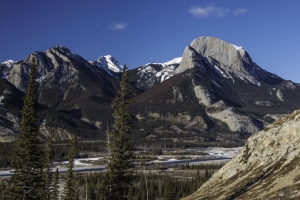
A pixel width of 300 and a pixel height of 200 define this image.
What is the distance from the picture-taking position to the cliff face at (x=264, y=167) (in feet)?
213

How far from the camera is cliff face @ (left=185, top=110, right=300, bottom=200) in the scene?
64.8 meters

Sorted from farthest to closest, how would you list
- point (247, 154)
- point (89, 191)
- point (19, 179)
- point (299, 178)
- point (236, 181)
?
point (89, 191) < point (247, 154) < point (236, 181) < point (299, 178) < point (19, 179)

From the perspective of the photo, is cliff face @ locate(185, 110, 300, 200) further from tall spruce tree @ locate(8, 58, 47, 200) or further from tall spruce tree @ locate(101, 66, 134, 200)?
tall spruce tree @ locate(8, 58, 47, 200)

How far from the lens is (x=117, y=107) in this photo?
40156 millimetres

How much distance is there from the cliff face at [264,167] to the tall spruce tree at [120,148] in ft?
82.9

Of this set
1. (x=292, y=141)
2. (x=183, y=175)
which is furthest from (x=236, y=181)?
(x=183, y=175)

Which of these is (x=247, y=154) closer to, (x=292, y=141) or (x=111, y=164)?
(x=292, y=141)

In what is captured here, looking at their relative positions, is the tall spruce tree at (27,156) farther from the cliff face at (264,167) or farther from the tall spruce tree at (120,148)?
the cliff face at (264,167)

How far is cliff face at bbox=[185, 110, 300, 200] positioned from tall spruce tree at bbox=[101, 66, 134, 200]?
25257mm

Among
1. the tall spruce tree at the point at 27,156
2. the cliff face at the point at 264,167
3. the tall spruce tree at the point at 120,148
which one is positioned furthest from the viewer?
the cliff face at the point at 264,167

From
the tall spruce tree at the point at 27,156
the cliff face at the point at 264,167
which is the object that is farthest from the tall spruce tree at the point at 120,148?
the cliff face at the point at 264,167

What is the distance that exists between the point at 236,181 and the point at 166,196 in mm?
17316

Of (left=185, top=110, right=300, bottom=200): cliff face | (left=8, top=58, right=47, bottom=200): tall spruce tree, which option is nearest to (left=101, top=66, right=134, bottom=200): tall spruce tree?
(left=8, top=58, right=47, bottom=200): tall spruce tree

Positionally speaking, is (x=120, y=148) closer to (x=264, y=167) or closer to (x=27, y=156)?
(x=27, y=156)
